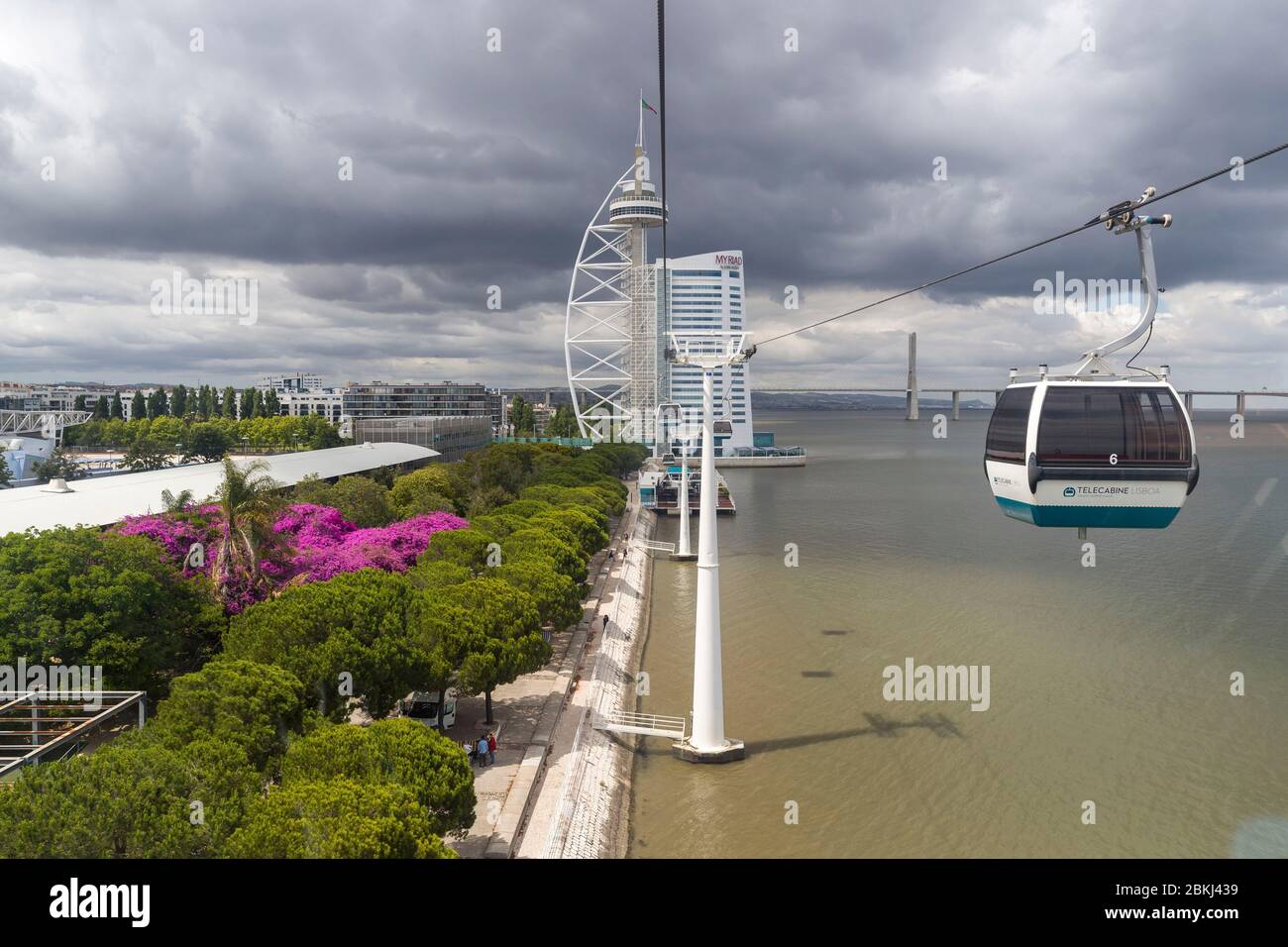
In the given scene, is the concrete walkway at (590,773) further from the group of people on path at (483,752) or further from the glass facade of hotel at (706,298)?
the glass facade of hotel at (706,298)

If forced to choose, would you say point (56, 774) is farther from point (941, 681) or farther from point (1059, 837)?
point (941, 681)

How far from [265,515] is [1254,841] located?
2429cm

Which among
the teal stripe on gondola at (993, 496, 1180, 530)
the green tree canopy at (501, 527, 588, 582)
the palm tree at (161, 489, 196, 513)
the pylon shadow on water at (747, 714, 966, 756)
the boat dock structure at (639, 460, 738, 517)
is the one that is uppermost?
the teal stripe on gondola at (993, 496, 1180, 530)

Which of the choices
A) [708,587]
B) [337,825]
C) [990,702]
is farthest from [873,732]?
[337,825]

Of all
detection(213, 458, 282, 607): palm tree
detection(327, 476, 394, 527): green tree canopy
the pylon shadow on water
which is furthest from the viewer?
detection(327, 476, 394, 527): green tree canopy

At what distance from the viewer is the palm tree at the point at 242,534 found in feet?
73.2

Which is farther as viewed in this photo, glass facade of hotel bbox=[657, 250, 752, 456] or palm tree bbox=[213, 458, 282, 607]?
glass facade of hotel bbox=[657, 250, 752, 456]

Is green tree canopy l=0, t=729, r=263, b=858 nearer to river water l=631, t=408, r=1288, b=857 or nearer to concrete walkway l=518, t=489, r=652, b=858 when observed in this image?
concrete walkway l=518, t=489, r=652, b=858

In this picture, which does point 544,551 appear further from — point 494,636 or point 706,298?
point 706,298

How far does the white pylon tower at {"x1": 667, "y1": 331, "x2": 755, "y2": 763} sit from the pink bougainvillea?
29.3 feet

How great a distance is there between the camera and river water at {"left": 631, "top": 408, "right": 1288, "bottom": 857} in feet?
55.5

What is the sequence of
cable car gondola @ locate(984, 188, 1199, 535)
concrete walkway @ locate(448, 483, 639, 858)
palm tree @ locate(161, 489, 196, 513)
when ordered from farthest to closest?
palm tree @ locate(161, 489, 196, 513), concrete walkway @ locate(448, 483, 639, 858), cable car gondola @ locate(984, 188, 1199, 535)

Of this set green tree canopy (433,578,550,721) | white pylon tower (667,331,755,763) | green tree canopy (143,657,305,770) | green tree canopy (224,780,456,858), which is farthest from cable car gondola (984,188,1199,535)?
green tree canopy (433,578,550,721)

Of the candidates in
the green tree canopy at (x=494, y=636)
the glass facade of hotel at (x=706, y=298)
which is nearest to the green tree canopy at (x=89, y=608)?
the green tree canopy at (x=494, y=636)
